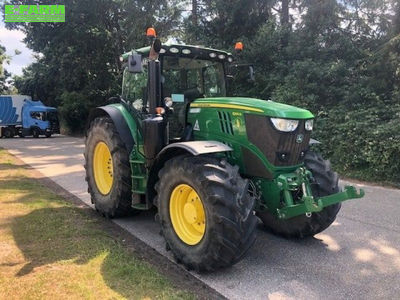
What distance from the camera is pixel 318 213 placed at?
16.0 feet

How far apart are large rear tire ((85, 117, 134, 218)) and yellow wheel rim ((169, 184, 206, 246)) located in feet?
4.44

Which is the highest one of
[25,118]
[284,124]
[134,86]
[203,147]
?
[134,86]

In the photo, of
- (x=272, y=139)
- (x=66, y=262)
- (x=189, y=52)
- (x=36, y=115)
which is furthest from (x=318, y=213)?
(x=36, y=115)

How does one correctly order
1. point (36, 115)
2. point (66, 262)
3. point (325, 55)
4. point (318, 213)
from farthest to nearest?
point (36, 115)
point (325, 55)
point (318, 213)
point (66, 262)

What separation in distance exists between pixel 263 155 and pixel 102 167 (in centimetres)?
315

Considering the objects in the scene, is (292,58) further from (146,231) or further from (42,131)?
(42,131)

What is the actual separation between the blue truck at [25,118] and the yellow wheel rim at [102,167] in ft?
79.8

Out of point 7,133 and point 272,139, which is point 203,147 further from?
point 7,133

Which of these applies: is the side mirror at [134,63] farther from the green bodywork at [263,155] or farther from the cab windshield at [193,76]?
the green bodywork at [263,155]

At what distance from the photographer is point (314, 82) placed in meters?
13.1

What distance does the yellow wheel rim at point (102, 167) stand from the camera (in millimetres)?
6449

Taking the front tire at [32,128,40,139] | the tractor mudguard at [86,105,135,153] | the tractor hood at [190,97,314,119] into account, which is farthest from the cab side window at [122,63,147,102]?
the front tire at [32,128,40,139]

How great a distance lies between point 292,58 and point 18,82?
1362 inches

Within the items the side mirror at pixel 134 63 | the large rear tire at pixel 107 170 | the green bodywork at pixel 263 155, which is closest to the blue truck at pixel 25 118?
the large rear tire at pixel 107 170
